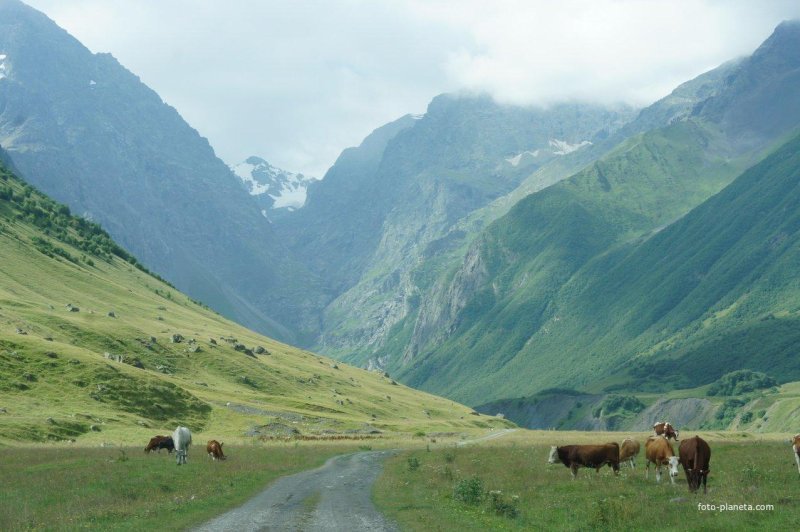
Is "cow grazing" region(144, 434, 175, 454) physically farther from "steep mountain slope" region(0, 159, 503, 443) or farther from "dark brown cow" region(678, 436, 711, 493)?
"dark brown cow" region(678, 436, 711, 493)

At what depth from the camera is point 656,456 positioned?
4228 cm

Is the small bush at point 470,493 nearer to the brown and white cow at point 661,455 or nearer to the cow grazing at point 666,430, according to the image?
the brown and white cow at point 661,455

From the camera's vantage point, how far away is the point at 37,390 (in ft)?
311

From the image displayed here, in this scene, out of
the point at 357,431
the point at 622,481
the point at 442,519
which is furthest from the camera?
the point at 357,431

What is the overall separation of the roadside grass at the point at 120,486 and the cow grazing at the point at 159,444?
1173mm

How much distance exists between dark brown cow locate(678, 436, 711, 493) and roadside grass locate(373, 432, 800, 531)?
79 centimetres

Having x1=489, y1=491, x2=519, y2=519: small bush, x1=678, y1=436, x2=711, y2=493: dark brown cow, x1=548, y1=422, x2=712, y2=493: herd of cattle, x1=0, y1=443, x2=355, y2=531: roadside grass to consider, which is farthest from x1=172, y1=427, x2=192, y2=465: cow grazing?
x1=678, y1=436, x2=711, y2=493: dark brown cow

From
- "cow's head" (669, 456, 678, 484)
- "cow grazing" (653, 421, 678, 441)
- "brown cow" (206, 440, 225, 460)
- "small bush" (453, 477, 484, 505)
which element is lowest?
"brown cow" (206, 440, 225, 460)

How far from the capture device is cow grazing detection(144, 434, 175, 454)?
6925 cm

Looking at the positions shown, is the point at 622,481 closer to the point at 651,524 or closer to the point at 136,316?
the point at 651,524

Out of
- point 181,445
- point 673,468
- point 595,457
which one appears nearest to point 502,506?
point 673,468

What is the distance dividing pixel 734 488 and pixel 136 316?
160 m

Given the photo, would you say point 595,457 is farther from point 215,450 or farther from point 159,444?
point 159,444

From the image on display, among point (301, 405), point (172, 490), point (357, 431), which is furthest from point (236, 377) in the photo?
point (172, 490)
